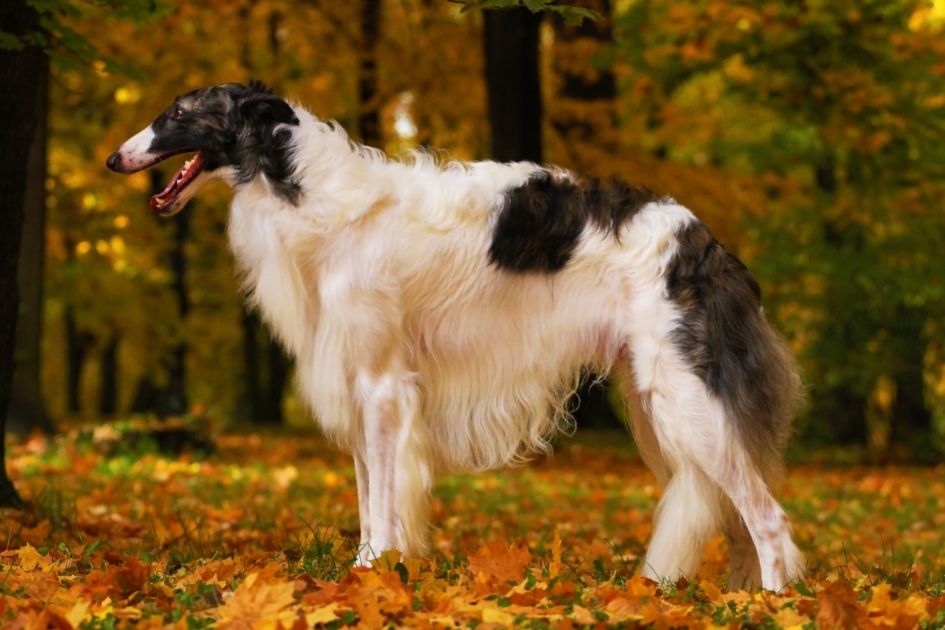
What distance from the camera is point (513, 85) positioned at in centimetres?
1288

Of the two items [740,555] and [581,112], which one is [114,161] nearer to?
[740,555]

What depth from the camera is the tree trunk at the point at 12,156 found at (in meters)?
6.46

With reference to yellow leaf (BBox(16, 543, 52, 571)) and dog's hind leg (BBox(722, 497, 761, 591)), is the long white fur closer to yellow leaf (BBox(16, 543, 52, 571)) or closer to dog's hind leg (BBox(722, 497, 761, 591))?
dog's hind leg (BBox(722, 497, 761, 591))

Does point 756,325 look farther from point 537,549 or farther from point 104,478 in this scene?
point 104,478

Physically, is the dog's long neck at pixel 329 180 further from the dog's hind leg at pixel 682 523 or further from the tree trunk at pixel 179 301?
the tree trunk at pixel 179 301

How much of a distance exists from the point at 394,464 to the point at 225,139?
155 centimetres

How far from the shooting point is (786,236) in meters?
15.3

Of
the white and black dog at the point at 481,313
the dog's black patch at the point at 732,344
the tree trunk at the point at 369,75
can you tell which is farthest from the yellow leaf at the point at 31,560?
the tree trunk at the point at 369,75

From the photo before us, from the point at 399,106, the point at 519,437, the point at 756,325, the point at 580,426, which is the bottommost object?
the point at 580,426

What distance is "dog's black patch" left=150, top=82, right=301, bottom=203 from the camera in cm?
512

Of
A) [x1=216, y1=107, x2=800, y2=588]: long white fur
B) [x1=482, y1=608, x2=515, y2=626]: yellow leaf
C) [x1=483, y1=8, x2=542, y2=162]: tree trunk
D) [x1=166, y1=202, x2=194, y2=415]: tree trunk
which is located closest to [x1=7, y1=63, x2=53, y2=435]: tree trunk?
[x1=483, y1=8, x2=542, y2=162]: tree trunk

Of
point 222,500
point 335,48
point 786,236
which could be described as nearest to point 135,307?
point 335,48

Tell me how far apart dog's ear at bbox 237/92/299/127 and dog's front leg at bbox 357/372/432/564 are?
1156 mm

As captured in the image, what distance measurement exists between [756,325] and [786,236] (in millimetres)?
10646
